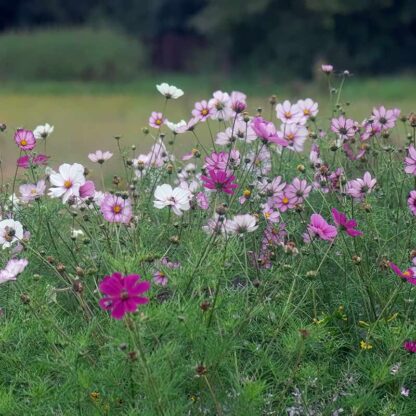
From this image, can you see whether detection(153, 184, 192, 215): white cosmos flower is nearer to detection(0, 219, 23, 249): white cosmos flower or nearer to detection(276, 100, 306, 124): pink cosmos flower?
detection(0, 219, 23, 249): white cosmos flower

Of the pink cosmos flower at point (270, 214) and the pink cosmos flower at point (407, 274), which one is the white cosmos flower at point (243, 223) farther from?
the pink cosmos flower at point (270, 214)

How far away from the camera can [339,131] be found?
9.43ft

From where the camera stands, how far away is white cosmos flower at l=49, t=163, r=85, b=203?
2.45 metres

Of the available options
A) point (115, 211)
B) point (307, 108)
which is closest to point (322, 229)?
point (115, 211)

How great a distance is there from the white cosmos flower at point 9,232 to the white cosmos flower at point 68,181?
0.13 metres

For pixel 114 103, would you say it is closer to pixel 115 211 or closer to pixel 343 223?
pixel 115 211

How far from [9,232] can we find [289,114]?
1080 millimetres

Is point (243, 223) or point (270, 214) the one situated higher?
point (243, 223)

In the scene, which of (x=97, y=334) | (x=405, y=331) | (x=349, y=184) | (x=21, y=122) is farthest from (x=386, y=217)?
(x=21, y=122)

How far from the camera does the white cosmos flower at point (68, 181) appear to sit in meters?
2.45

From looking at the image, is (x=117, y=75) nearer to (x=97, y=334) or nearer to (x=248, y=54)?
(x=248, y=54)

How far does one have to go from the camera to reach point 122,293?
1.79 meters

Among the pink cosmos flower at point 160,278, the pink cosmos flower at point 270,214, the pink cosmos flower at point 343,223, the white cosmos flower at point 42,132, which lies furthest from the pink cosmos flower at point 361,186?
the white cosmos flower at point 42,132

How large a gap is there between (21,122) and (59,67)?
10.6 m
